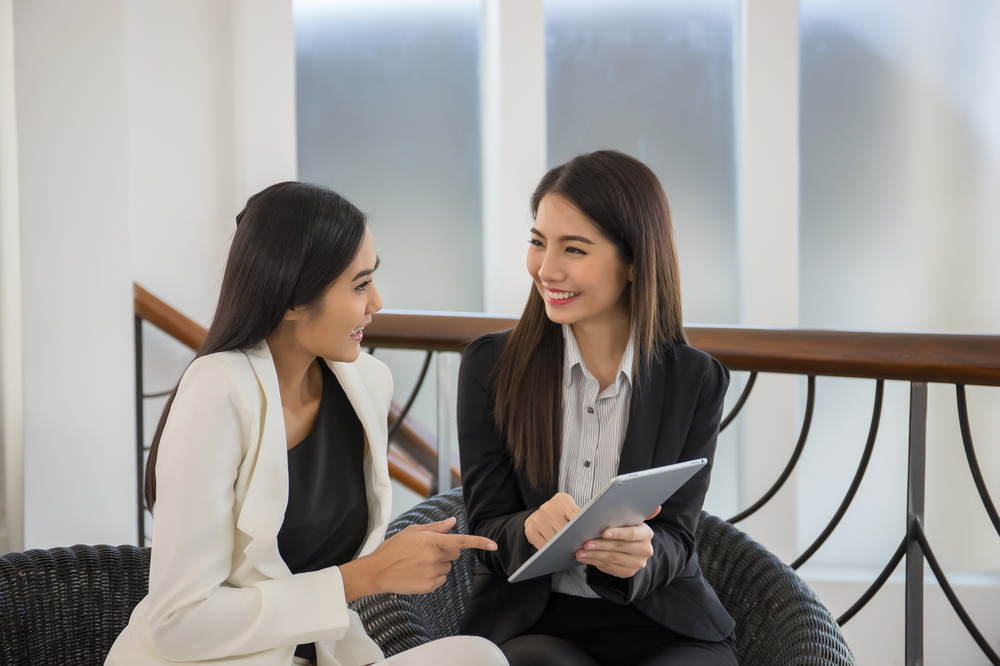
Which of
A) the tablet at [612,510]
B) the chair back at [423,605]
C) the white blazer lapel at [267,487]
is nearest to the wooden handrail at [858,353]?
the tablet at [612,510]

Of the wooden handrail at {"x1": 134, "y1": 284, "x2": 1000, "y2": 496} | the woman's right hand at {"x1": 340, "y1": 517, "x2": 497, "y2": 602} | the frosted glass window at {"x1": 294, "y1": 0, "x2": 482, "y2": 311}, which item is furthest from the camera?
the frosted glass window at {"x1": 294, "y1": 0, "x2": 482, "y2": 311}

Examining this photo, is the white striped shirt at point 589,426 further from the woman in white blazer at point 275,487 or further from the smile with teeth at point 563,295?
the woman in white blazer at point 275,487

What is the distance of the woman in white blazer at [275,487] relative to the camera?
43.3 inches

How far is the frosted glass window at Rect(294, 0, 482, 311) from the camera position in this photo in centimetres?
312

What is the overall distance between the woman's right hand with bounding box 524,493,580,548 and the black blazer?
0.20 ft

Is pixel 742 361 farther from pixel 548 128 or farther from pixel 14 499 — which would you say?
pixel 14 499

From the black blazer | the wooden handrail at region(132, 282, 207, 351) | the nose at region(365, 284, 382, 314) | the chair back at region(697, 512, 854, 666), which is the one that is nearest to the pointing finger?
the black blazer

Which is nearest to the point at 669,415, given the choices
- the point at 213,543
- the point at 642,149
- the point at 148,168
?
the point at 213,543

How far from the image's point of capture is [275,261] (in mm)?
1187

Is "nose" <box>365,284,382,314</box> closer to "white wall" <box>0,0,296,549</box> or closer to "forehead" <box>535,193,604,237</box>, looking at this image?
"forehead" <box>535,193,604,237</box>

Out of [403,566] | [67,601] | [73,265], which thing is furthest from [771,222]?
[67,601]

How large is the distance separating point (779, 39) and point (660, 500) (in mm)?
2068

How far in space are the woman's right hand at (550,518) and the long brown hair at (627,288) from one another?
0.18 meters

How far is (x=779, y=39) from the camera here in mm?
2781
